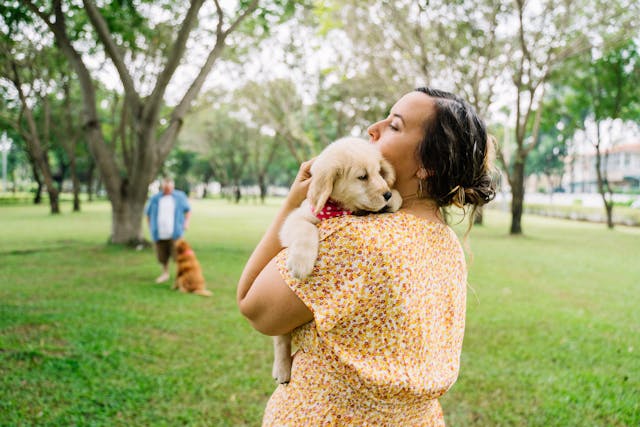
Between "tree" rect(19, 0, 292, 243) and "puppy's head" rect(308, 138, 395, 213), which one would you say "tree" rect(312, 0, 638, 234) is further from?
"puppy's head" rect(308, 138, 395, 213)

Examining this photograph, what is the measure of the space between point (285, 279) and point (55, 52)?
2695 centimetres

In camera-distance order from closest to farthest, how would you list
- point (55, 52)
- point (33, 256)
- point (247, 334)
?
point (247, 334), point (33, 256), point (55, 52)

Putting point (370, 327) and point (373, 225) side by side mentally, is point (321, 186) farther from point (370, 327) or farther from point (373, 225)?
point (370, 327)

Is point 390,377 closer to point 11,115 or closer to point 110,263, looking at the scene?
point 110,263

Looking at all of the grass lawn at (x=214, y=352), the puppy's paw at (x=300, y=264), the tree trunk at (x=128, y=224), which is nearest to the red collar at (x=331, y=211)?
the puppy's paw at (x=300, y=264)

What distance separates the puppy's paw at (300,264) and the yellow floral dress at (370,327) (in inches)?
1.1

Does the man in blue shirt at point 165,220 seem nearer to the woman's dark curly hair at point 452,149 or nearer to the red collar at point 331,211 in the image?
the red collar at point 331,211

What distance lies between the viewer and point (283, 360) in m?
1.98

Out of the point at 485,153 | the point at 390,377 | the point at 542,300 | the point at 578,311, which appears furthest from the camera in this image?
the point at 542,300

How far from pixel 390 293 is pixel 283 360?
0.66m

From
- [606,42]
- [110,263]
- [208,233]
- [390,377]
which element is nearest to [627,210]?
[606,42]

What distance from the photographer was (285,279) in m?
1.60

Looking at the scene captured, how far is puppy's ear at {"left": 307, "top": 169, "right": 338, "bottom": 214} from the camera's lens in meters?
1.80

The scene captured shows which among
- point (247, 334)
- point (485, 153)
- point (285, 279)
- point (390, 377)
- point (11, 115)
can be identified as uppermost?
point (11, 115)
